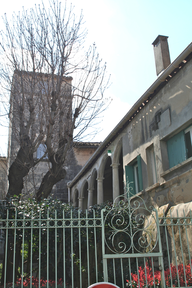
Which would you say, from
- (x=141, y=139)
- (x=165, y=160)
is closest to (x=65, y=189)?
(x=141, y=139)

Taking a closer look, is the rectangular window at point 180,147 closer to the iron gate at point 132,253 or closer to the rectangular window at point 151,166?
the rectangular window at point 151,166

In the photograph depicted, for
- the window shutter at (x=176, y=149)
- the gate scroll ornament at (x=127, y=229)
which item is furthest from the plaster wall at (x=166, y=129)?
the gate scroll ornament at (x=127, y=229)

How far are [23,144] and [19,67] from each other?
230 centimetres

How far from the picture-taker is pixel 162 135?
8156 mm

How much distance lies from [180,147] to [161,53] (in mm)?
4272

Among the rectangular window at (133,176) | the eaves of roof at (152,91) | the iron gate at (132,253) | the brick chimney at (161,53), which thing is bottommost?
the iron gate at (132,253)

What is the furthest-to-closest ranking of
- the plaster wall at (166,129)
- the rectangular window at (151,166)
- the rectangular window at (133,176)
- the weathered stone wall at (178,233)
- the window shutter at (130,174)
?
the window shutter at (130,174) → the rectangular window at (133,176) → the rectangular window at (151,166) → the plaster wall at (166,129) → the weathered stone wall at (178,233)

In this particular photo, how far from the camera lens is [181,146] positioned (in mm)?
7555

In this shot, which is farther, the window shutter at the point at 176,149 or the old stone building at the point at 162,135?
the window shutter at the point at 176,149

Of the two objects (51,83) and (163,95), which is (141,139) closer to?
(163,95)

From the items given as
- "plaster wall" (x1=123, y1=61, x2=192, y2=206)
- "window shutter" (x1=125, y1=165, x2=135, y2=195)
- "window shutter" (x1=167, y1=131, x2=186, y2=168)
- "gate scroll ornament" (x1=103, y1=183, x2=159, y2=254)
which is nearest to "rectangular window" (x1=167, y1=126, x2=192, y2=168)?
"window shutter" (x1=167, y1=131, x2=186, y2=168)

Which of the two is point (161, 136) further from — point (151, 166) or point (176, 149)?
point (151, 166)

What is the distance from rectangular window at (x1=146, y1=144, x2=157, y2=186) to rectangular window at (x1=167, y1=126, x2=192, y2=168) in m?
0.90

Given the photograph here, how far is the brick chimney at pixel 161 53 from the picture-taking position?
10.4 m
